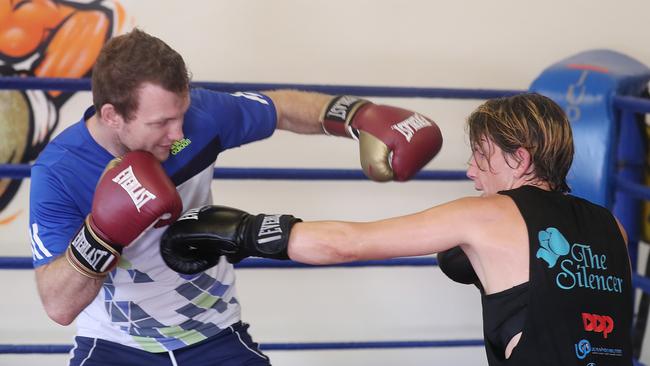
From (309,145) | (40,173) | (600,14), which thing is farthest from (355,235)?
(600,14)

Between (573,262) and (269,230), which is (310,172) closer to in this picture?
(269,230)

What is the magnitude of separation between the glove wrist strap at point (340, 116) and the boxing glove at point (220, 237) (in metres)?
0.45

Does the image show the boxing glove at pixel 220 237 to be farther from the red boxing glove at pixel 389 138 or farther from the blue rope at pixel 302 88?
the blue rope at pixel 302 88

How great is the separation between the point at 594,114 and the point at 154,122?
4.96 feet

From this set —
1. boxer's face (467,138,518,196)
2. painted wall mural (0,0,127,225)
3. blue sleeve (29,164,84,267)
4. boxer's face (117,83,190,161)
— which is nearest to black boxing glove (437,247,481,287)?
boxer's face (467,138,518,196)

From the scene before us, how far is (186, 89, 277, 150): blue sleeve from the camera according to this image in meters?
1.88

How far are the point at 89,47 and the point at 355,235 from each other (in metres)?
Answer: 1.76

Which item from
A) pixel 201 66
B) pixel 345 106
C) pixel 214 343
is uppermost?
pixel 345 106

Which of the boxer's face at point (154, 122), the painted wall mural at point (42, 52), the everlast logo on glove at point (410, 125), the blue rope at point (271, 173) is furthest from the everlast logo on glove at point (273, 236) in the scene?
the painted wall mural at point (42, 52)

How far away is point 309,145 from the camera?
2949 millimetres

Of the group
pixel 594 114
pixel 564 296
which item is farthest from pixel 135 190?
pixel 594 114

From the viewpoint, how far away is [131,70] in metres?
1.58

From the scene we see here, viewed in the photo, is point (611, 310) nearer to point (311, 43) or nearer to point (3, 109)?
point (311, 43)

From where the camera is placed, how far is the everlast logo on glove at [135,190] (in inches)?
59.5
